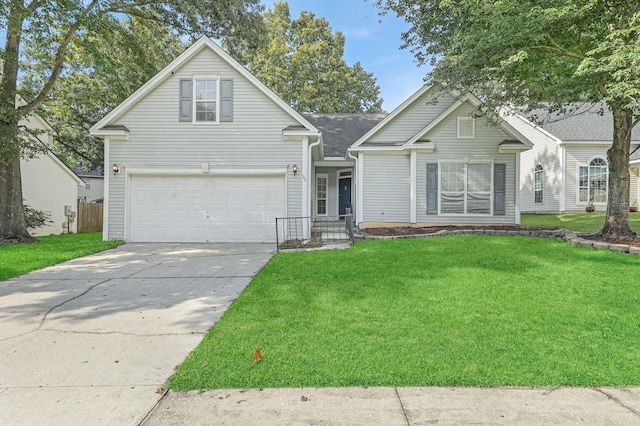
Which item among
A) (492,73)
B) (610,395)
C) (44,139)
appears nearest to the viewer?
(610,395)

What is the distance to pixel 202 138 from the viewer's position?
1112 cm

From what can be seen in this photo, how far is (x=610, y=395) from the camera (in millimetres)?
2551

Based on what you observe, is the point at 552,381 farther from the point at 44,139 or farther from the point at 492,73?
the point at 44,139

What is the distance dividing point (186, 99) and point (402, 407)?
11.0 meters

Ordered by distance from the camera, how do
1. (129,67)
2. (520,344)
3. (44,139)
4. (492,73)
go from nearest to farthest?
(520,344) < (492,73) < (129,67) < (44,139)

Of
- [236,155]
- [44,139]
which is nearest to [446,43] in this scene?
[236,155]

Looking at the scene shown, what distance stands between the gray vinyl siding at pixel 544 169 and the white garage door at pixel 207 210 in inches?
539

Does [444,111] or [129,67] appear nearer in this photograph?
[444,111]

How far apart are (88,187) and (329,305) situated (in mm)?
33264

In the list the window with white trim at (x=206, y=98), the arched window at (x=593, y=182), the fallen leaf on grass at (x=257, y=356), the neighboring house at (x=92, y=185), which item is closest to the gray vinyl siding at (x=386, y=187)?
the window with white trim at (x=206, y=98)

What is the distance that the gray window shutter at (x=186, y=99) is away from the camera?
11.0 metres

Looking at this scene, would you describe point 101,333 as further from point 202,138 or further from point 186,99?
point 186,99

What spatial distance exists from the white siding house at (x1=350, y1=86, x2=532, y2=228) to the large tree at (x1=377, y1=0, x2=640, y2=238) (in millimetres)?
1559

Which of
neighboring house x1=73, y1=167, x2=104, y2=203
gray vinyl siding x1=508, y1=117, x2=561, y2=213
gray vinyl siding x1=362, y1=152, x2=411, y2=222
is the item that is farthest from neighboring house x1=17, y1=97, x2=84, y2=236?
gray vinyl siding x1=508, y1=117, x2=561, y2=213
